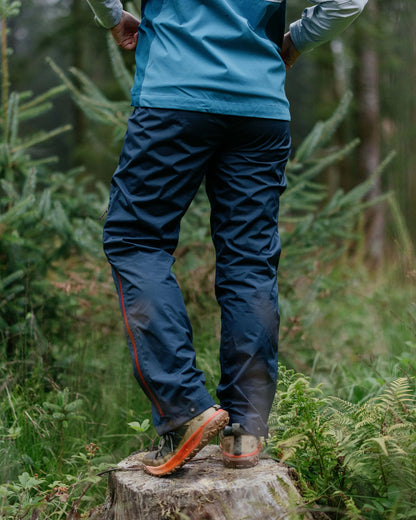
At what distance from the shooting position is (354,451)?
70.1 inches

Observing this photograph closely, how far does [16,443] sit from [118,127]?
2180 millimetres

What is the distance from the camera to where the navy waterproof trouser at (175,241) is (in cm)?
192

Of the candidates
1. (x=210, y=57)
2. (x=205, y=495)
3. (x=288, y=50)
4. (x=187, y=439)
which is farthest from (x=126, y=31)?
(x=205, y=495)

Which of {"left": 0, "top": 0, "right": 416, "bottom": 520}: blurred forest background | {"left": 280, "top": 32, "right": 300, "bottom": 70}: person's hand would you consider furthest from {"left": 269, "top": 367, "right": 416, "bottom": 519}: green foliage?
{"left": 280, "top": 32, "right": 300, "bottom": 70}: person's hand

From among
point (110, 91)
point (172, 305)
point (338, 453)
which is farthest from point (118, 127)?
point (110, 91)

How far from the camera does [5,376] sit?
2842 millimetres

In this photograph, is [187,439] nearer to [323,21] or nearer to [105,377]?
[105,377]

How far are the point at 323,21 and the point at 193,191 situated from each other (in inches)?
32.7

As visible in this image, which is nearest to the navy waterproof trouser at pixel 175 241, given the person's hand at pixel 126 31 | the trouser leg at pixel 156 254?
the trouser leg at pixel 156 254

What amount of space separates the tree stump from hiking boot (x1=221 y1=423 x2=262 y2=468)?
27 millimetres

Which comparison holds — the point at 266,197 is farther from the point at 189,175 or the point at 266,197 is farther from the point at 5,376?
the point at 5,376

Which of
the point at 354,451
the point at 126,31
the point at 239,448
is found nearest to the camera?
the point at 354,451

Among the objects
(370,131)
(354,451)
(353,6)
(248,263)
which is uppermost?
(353,6)

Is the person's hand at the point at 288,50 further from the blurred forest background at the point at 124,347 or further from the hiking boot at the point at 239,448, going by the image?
the hiking boot at the point at 239,448
